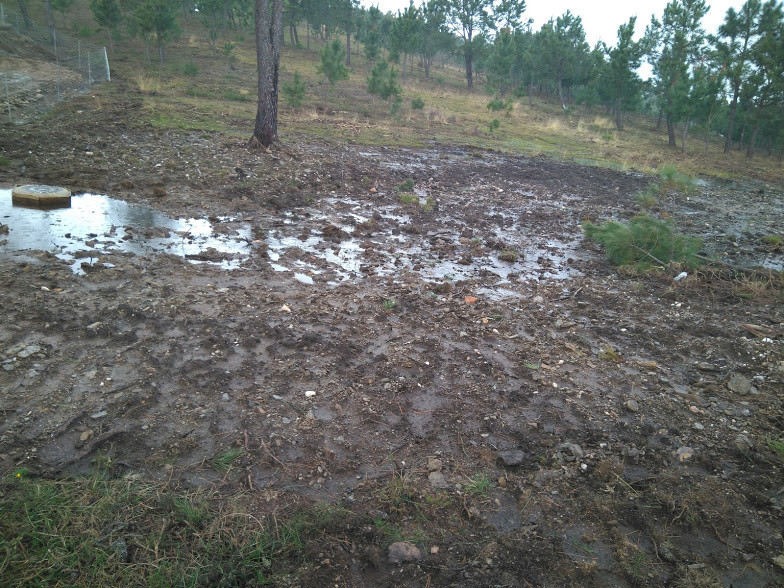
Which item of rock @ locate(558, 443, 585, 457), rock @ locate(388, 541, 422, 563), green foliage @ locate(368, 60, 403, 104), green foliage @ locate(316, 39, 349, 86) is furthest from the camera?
green foliage @ locate(368, 60, 403, 104)

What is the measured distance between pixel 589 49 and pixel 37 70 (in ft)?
143

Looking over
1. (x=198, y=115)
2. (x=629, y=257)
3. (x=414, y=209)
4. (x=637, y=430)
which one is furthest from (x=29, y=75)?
(x=637, y=430)

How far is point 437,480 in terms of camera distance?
308 centimetres

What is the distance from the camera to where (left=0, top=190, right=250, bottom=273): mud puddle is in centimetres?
586

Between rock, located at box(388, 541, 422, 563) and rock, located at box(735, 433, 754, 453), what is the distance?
261 cm

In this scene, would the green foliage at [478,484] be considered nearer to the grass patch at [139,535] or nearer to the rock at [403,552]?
the rock at [403,552]

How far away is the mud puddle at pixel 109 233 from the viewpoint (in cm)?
586

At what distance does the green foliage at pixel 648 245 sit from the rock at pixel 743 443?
398cm

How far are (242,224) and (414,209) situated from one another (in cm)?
345

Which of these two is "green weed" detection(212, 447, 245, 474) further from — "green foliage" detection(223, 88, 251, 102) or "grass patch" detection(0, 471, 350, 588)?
"green foliage" detection(223, 88, 251, 102)

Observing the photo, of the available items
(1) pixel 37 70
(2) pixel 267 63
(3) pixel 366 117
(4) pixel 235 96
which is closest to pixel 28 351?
(2) pixel 267 63

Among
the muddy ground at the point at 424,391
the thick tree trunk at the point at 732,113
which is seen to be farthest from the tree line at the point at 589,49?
the muddy ground at the point at 424,391

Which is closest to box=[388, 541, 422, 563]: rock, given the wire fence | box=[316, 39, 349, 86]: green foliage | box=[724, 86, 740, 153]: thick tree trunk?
the wire fence

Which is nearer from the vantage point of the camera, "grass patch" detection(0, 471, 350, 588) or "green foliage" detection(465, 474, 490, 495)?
"grass patch" detection(0, 471, 350, 588)
